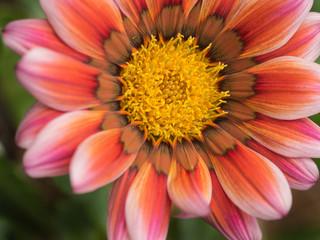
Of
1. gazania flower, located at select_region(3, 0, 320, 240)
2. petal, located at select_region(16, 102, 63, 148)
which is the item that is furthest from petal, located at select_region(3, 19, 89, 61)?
petal, located at select_region(16, 102, 63, 148)

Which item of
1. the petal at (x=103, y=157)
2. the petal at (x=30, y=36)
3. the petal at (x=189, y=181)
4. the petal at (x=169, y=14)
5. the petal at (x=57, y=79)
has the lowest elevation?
the petal at (x=189, y=181)

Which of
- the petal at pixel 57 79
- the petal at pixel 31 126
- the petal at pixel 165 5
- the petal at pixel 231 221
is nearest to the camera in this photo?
the petal at pixel 57 79

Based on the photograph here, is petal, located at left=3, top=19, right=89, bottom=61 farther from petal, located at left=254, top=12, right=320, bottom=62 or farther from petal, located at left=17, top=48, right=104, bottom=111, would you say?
petal, located at left=254, top=12, right=320, bottom=62

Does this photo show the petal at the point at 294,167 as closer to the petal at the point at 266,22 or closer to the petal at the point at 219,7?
the petal at the point at 266,22

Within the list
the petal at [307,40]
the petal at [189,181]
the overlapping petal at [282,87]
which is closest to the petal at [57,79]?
the petal at [189,181]

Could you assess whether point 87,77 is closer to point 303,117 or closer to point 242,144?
point 242,144

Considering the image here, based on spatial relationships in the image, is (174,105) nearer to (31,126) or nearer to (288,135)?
(288,135)

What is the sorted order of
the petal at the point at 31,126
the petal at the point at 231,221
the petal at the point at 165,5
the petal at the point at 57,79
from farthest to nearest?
the petal at the point at 165,5
the petal at the point at 231,221
the petal at the point at 31,126
the petal at the point at 57,79
